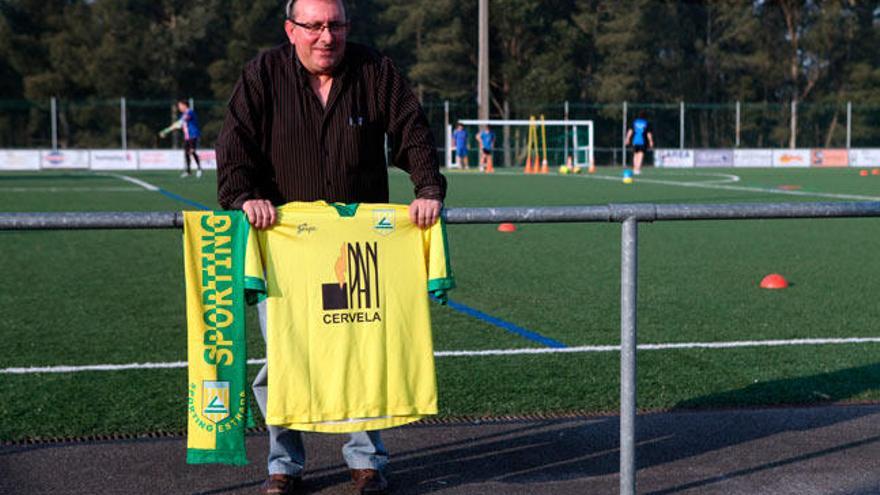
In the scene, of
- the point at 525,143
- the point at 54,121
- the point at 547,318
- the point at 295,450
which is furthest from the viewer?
the point at 525,143

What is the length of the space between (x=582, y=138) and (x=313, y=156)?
45.8 metres

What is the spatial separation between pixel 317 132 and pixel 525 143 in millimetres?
45812

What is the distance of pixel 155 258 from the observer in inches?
484

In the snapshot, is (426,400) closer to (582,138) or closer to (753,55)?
(582,138)

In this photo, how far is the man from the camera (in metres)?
4.15

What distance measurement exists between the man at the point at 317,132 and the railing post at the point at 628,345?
0.69 metres

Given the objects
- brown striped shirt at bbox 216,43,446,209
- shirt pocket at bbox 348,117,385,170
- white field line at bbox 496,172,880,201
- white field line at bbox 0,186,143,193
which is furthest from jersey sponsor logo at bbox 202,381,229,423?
white field line at bbox 0,186,143,193

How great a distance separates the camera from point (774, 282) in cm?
986

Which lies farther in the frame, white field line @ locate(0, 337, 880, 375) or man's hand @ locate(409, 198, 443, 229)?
white field line @ locate(0, 337, 880, 375)

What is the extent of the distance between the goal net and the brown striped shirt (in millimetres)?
40440

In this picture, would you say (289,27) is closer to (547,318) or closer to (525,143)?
(547,318)

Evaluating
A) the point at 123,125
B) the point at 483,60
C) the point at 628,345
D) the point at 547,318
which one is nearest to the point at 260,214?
the point at 628,345

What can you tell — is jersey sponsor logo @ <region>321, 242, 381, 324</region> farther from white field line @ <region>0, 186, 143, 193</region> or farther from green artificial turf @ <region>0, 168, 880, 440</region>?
white field line @ <region>0, 186, 143, 193</region>

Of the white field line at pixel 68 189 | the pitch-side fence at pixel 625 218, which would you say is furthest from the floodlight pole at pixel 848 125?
the pitch-side fence at pixel 625 218
